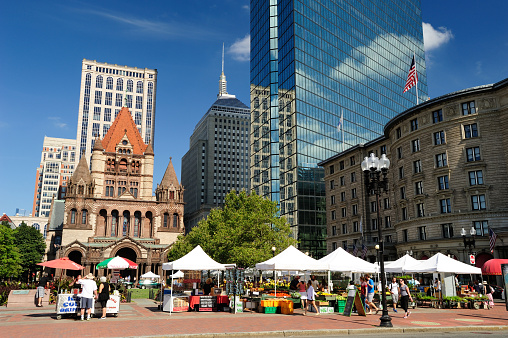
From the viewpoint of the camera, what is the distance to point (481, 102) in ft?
149

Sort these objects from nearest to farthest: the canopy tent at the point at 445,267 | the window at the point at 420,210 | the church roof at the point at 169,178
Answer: the canopy tent at the point at 445,267, the window at the point at 420,210, the church roof at the point at 169,178

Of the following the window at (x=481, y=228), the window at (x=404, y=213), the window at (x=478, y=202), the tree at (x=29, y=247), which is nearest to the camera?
the window at (x=481, y=228)

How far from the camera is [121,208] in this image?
8388cm

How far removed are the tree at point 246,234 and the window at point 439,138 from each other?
769 inches

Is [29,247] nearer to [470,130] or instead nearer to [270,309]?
[270,309]

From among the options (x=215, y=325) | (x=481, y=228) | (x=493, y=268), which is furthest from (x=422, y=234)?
(x=215, y=325)

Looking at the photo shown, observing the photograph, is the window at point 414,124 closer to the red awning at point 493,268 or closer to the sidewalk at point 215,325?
the red awning at point 493,268

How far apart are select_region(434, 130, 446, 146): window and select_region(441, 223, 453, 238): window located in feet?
29.6

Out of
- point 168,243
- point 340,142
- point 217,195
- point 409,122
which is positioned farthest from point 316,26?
point 217,195

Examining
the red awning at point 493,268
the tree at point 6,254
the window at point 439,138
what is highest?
the window at point 439,138

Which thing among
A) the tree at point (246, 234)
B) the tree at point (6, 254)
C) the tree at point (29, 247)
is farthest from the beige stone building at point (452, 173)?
the tree at point (29, 247)

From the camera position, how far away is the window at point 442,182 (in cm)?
4683

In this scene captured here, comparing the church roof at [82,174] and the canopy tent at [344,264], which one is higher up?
the church roof at [82,174]

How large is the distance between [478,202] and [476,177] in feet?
8.58
